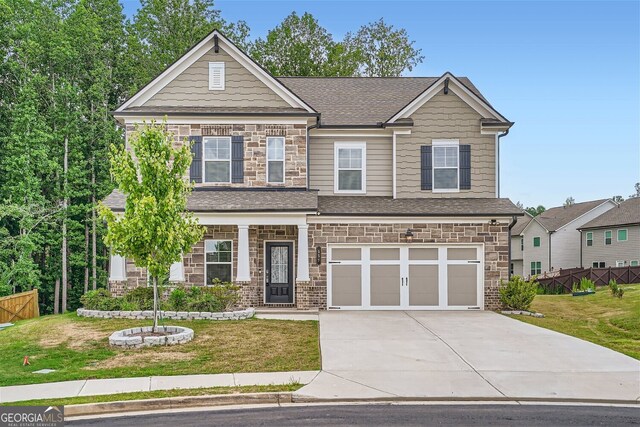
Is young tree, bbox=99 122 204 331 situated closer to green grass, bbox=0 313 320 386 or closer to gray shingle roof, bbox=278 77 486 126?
green grass, bbox=0 313 320 386

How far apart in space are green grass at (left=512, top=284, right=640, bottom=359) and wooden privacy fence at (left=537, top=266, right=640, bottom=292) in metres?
6.56

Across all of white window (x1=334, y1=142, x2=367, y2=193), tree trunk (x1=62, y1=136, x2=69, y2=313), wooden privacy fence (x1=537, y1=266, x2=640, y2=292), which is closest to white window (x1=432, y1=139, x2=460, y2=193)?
white window (x1=334, y1=142, x2=367, y2=193)

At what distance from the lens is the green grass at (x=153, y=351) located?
32.5ft

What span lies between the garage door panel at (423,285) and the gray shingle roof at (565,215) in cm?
2889

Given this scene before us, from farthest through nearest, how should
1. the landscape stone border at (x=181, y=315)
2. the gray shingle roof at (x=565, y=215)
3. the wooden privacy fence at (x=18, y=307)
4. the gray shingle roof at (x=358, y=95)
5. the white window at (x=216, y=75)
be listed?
the gray shingle roof at (x=565, y=215), the gray shingle roof at (x=358, y=95), the wooden privacy fence at (x=18, y=307), the white window at (x=216, y=75), the landscape stone border at (x=181, y=315)

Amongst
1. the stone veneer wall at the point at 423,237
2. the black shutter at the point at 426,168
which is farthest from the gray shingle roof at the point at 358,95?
the stone veneer wall at the point at 423,237

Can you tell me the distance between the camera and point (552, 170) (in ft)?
160

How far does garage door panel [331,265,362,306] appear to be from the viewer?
18.0m

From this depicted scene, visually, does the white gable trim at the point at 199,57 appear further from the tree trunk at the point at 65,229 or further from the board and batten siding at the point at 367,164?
the tree trunk at the point at 65,229

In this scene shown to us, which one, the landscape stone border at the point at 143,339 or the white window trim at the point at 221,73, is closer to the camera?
the landscape stone border at the point at 143,339

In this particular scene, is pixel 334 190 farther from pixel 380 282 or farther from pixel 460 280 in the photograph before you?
pixel 460 280

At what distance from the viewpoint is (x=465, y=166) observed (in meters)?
18.6

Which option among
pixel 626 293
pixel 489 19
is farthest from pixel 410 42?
pixel 626 293

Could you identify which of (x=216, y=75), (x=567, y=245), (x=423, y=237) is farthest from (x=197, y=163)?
(x=567, y=245)
